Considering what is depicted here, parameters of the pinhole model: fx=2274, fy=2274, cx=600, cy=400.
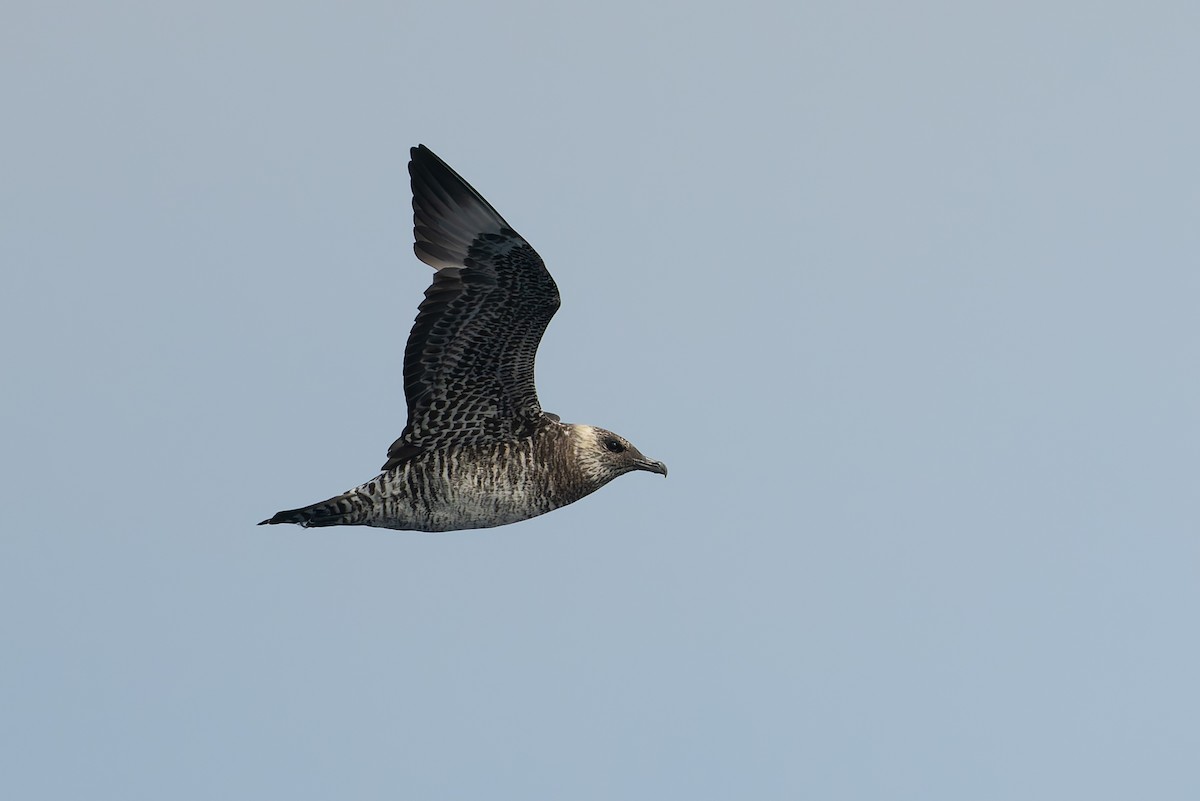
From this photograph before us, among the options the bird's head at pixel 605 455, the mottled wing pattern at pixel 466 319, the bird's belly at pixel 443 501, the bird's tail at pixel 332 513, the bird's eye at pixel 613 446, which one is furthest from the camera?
the bird's eye at pixel 613 446

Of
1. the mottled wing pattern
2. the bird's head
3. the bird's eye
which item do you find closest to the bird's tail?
the mottled wing pattern

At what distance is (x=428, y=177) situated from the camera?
20625 mm

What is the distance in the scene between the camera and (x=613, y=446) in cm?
2178

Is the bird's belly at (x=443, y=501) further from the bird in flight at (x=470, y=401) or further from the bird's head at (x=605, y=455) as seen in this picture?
the bird's head at (x=605, y=455)

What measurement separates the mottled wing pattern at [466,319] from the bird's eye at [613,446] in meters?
0.99

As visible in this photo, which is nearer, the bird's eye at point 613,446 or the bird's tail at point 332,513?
the bird's tail at point 332,513

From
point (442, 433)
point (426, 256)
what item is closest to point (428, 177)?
point (426, 256)

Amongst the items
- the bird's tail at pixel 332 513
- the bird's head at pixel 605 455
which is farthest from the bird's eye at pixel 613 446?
the bird's tail at pixel 332 513

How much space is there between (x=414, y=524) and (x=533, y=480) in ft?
3.87

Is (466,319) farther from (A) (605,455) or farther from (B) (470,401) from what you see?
(A) (605,455)

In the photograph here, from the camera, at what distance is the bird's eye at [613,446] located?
21.8 m

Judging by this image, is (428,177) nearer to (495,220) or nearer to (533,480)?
(495,220)

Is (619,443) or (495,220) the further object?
(619,443)

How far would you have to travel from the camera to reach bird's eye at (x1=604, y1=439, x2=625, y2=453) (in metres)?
21.8
